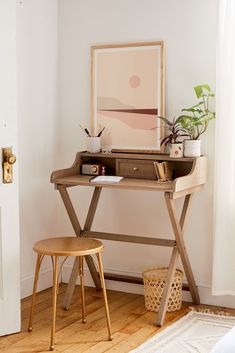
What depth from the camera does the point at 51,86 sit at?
4480mm

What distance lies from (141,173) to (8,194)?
97cm

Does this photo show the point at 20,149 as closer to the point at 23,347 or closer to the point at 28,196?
the point at 28,196

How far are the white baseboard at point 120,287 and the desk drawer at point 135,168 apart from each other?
2.54 ft

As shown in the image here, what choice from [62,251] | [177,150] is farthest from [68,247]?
[177,150]

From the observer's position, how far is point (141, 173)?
13.4 feet

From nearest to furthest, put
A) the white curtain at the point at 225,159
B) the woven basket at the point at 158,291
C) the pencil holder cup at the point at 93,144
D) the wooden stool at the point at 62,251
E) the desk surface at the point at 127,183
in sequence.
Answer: the wooden stool at the point at 62,251
the desk surface at the point at 127,183
the white curtain at the point at 225,159
the woven basket at the point at 158,291
the pencil holder cup at the point at 93,144

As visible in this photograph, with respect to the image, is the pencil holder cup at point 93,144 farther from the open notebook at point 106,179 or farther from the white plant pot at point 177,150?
the white plant pot at point 177,150

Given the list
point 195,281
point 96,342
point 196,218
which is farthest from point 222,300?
point 96,342

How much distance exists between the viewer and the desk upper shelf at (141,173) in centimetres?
371

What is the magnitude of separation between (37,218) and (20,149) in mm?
544

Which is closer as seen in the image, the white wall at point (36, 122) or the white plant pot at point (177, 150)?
the white plant pot at point (177, 150)

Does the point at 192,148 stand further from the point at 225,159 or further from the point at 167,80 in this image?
the point at 167,80

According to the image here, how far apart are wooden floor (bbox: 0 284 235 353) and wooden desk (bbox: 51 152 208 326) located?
132 mm

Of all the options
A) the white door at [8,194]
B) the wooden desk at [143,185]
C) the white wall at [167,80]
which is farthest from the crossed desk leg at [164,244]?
the white door at [8,194]
